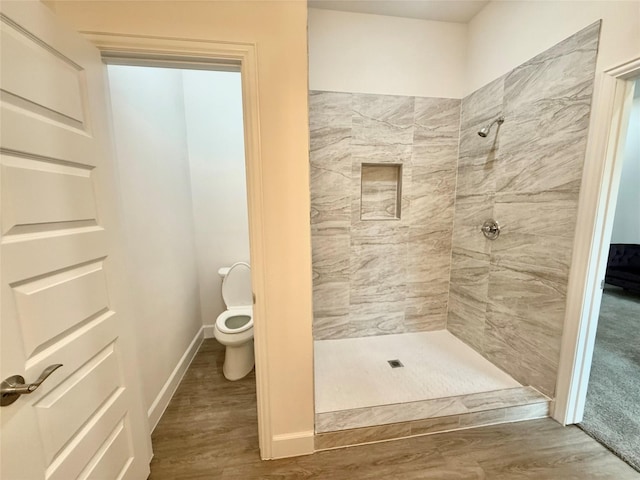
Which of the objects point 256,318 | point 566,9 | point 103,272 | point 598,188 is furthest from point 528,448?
point 566,9

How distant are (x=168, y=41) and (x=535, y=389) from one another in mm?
2868

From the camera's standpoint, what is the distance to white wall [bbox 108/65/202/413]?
5.08 ft

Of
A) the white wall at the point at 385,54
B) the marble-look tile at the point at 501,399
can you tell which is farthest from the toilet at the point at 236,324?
the white wall at the point at 385,54

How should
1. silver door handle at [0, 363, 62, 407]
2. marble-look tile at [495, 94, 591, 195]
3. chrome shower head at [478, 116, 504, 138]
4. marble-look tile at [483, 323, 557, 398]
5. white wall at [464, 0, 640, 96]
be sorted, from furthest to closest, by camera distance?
chrome shower head at [478, 116, 504, 138] → marble-look tile at [483, 323, 557, 398] → marble-look tile at [495, 94, 591, 195] → white wall at [464, 0, 640, 96] → silver door handle at [0, 363, 62, 407]

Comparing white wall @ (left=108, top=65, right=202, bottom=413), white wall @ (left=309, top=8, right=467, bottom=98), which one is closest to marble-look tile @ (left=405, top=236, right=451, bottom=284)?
white wall @ (left=309, top=8, right=467, bottom=98)

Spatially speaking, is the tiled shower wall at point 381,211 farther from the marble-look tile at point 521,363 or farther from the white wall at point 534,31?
the marble-look tile at point 521,363

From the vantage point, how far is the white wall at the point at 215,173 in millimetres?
2447

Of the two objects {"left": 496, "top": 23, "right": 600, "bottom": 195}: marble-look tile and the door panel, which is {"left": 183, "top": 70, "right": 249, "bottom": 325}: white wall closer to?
the door panel

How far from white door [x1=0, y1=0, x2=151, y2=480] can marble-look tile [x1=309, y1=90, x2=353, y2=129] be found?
4.67ft

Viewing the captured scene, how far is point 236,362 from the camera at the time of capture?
2096 millimetres

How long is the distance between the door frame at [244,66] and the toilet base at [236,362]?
0.83m

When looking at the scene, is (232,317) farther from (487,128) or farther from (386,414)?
(487,128)

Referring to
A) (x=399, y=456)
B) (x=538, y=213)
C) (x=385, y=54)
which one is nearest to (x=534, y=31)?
(x=385, y=54)

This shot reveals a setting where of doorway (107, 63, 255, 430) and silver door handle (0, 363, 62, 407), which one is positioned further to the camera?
doorway (107, 63, 255, 430)
